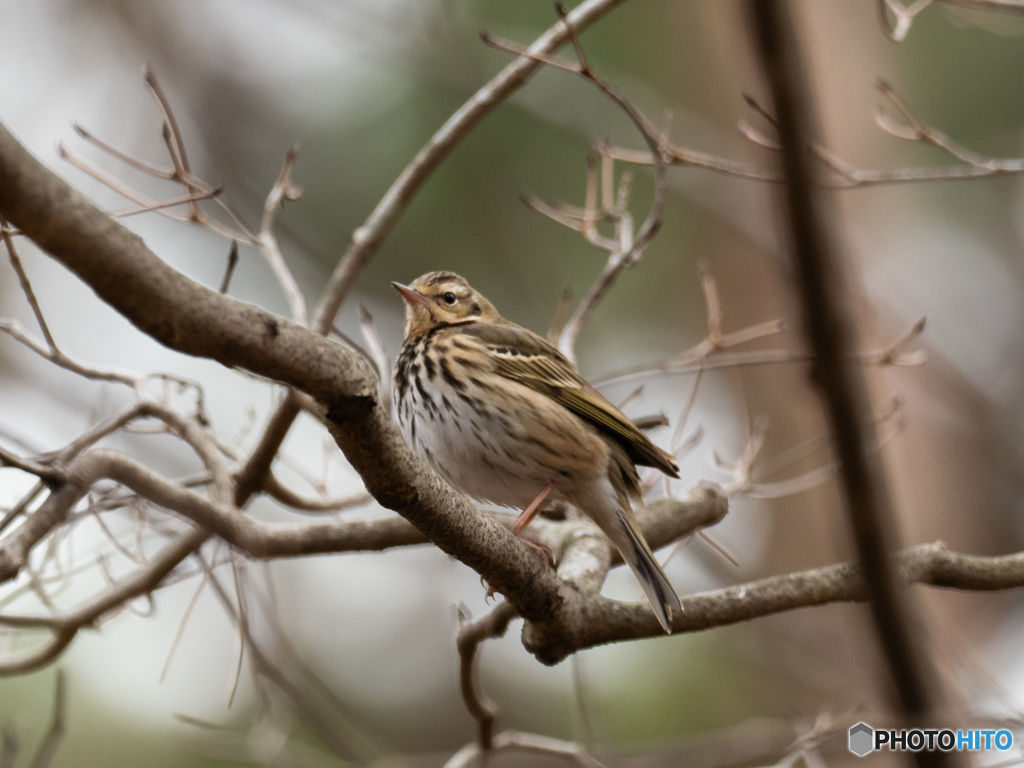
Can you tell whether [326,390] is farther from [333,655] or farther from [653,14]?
[653,14]

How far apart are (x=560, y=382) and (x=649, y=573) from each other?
146cm

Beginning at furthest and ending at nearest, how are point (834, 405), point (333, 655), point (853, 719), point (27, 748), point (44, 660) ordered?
point (333, 655), point (27, 748), point (853, 719), point (44, 660), point (834, 405)

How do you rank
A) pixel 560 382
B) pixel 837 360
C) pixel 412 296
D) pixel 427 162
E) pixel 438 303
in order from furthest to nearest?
pixel 438 303
pixel 412 296
pixel 560 382
pixel 427 162
pixel 837 360

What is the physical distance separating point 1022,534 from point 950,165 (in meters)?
5.87

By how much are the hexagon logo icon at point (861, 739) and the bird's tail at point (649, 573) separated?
4.73 ft

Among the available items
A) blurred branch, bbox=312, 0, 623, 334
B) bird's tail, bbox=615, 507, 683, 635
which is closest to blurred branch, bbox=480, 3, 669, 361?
blurred branch, bbox=312, 0, 623, 334

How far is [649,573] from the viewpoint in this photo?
4.50 meters

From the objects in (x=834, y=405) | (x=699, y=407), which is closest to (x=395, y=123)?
(x=699, y=407)

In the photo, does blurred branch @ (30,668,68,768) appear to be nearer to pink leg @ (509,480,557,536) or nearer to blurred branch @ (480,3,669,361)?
pink leg @ (509,480,557,536)

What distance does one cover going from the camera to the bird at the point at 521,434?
511cm

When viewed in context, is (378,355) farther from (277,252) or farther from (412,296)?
(277,252)

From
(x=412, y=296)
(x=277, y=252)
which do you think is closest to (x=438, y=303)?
(x=412, y=296)

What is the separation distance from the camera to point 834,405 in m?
1.32

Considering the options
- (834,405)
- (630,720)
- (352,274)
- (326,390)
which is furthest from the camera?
(630,720)
